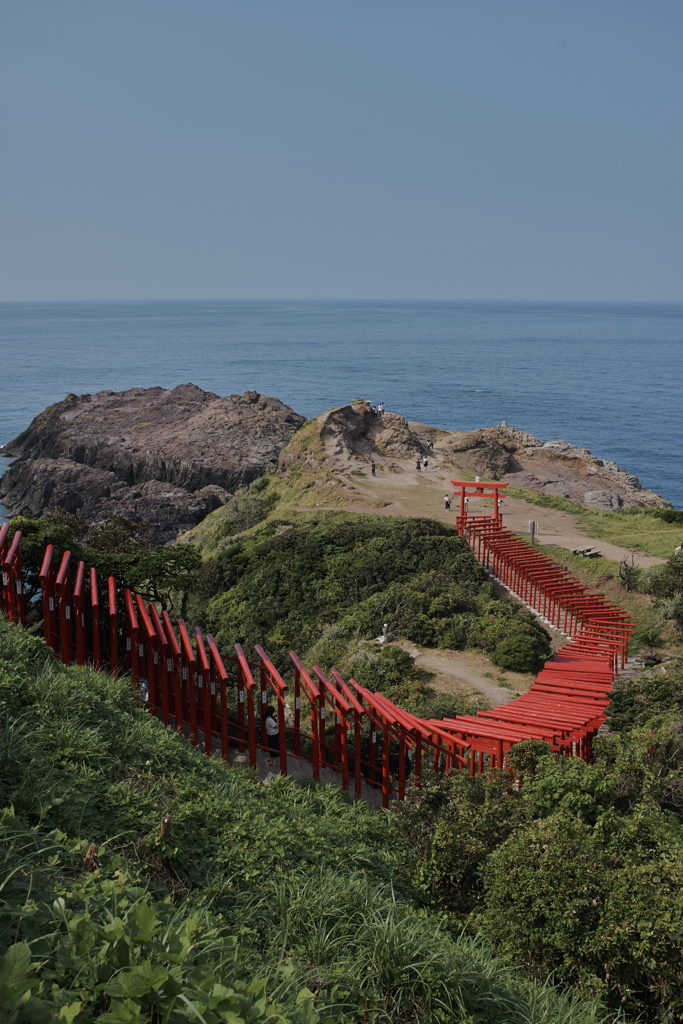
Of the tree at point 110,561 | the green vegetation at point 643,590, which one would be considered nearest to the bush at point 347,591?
the green vegetation at point 643,590

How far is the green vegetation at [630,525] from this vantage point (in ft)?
97.6

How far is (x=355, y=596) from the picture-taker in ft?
84.6

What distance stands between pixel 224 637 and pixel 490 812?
1772 cm

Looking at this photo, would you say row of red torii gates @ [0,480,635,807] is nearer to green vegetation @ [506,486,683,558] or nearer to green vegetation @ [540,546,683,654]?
green vegetation @ [540,546,683,654]

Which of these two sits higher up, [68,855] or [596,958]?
[68,855]

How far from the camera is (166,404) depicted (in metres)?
77.0

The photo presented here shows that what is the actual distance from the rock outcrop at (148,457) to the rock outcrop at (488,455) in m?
12.4

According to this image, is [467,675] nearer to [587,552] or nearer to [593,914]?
[587,552]

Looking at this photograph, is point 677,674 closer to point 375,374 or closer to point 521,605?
point 521,605

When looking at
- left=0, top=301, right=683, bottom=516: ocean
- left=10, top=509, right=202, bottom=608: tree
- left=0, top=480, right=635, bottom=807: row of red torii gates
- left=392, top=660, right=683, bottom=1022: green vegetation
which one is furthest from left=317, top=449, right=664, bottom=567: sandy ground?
left=0, top=301, right=683, bottom=516: ocean

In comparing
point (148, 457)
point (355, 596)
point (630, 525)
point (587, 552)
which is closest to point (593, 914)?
point (355, 596)

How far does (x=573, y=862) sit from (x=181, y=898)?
4.12 meters

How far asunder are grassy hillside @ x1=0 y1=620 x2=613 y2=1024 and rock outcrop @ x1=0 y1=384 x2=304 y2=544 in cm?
4102

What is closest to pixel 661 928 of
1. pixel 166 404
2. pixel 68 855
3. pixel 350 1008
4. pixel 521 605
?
pixel 350 1008
